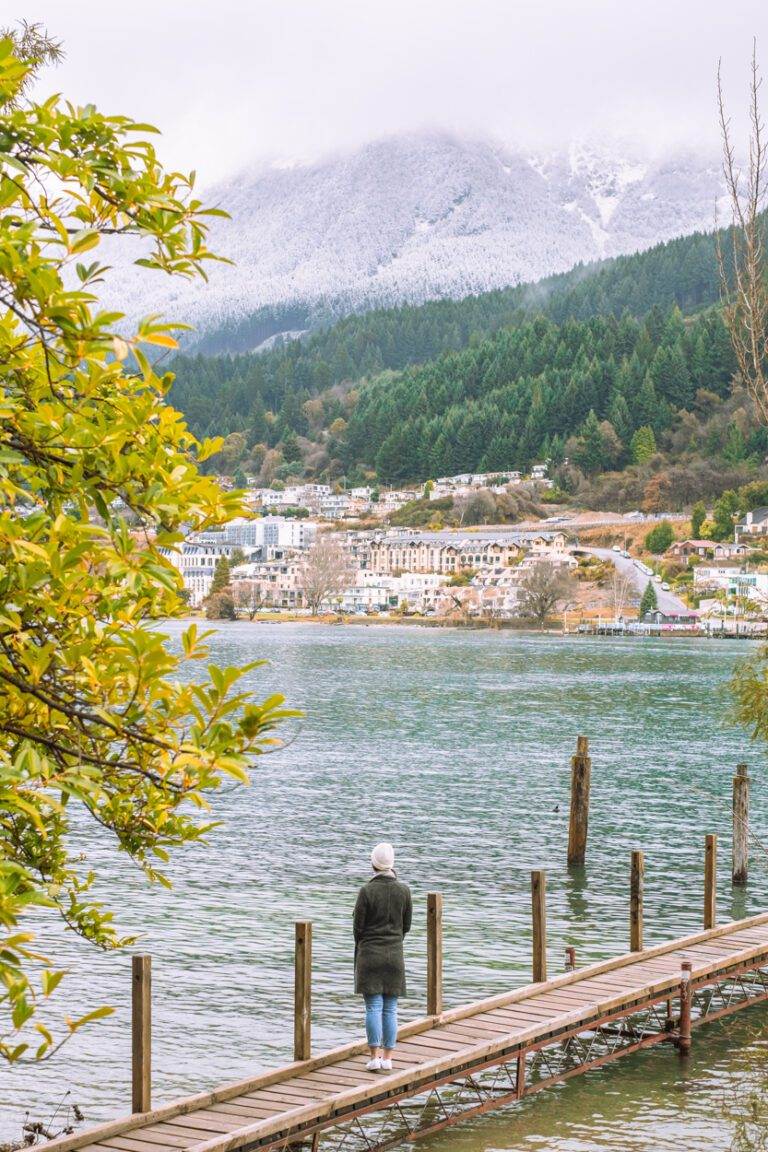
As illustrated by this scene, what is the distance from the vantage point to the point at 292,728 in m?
74.2

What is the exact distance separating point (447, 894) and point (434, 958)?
14.2 meters

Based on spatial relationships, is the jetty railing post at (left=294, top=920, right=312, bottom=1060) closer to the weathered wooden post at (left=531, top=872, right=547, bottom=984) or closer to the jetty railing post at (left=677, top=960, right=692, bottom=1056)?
the weathered wooden post at (left=531, top=872, right=547, bottom=984)

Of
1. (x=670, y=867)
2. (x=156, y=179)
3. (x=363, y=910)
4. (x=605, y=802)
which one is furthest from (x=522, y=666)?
(x=156, y=179)

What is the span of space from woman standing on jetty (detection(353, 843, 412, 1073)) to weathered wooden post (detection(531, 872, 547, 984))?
4.62 m

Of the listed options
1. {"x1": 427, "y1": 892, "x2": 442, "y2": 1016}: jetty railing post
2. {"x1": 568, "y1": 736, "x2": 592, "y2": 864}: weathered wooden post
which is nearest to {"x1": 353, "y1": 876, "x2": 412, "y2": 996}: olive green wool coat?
{"x1": 427, "y1": 892, "x2": 442, "y2": 1016}: jetty railing post

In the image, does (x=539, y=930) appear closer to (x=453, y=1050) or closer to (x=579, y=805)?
(x=453, y=1050)

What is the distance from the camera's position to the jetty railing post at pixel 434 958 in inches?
674

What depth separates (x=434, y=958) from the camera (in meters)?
17.3

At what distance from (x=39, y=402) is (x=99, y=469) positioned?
0.46 metres

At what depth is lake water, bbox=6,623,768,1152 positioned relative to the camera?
1802cm

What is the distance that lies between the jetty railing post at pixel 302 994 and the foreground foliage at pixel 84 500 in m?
9.45

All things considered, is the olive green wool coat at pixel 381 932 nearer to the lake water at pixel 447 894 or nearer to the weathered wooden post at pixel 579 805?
the lake water at pixel 447 894

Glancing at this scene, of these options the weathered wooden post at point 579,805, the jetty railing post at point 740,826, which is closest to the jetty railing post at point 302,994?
the jetty railing post at point 740,826

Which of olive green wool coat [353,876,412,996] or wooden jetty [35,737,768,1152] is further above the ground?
olive green wool coat [353,876,412,996]
